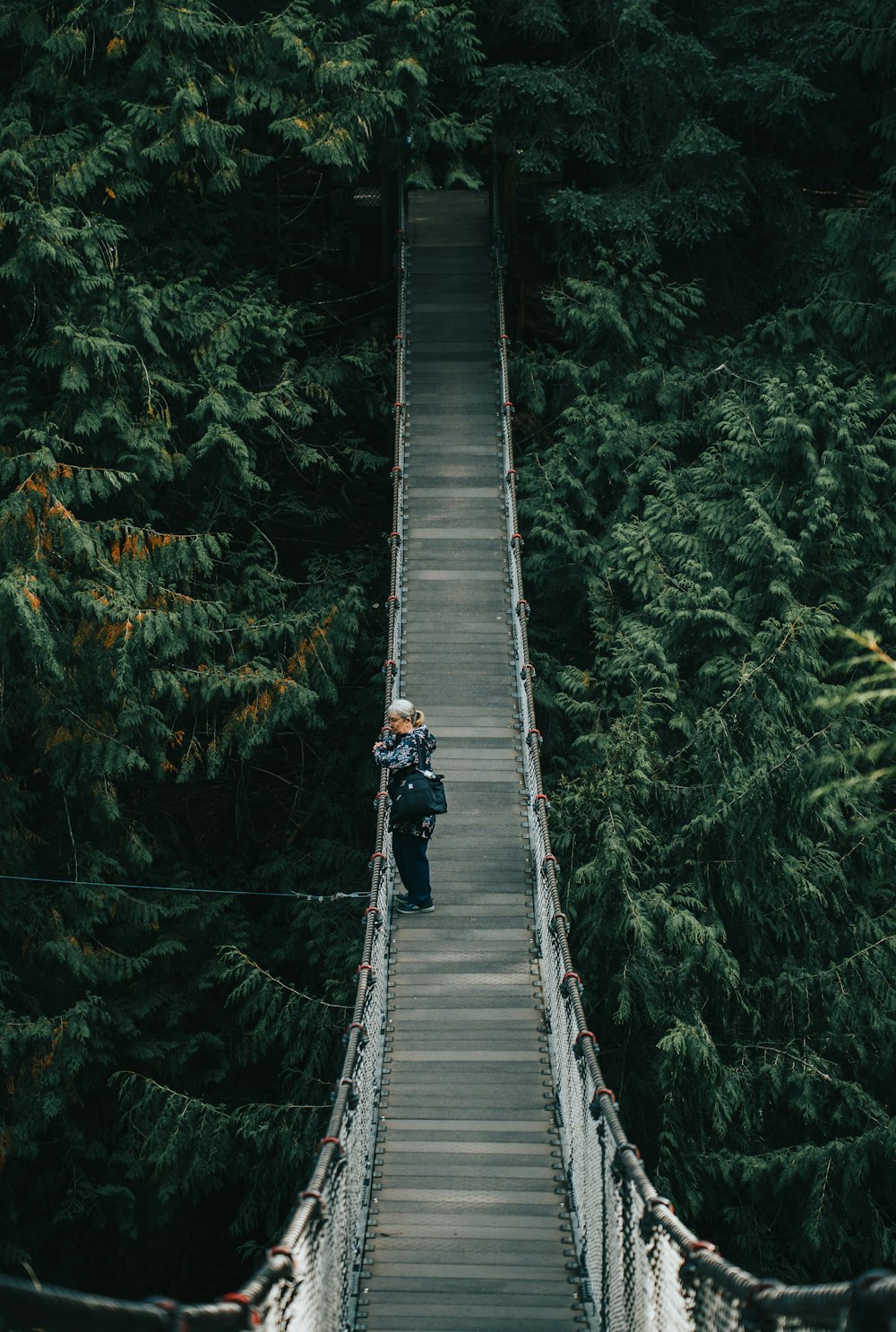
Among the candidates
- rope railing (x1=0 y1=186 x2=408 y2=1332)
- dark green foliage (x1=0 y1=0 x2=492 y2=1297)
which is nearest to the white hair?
rope railing (x1=0 y1=186 x2=408 y2=1332)

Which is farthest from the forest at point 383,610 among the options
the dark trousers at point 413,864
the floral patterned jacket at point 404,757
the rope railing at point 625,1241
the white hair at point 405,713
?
the white hair at point 405,713

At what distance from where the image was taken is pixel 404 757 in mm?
6988

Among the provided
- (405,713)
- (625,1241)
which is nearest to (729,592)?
(405,713)

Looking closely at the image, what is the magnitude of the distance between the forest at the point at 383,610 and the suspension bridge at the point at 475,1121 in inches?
41.5

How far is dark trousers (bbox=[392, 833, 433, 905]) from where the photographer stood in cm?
712

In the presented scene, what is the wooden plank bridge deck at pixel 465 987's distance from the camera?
530 centimetres

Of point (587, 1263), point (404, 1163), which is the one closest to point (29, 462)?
point (404, 1163)

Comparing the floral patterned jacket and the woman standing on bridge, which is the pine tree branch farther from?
the floral patterned jacket

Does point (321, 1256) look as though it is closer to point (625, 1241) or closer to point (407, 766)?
point (625, 1241)

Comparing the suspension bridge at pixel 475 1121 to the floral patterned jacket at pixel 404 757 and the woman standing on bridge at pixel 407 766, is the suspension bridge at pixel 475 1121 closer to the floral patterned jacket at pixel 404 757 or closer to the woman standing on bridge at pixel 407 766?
the woman standing on bridge at pixel 407 766

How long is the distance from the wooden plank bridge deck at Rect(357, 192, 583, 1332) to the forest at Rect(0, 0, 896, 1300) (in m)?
0.66

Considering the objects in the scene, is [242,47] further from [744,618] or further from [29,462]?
[744,618]

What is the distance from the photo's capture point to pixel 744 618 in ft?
33.0

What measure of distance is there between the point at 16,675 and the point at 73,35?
4558 millimetres
